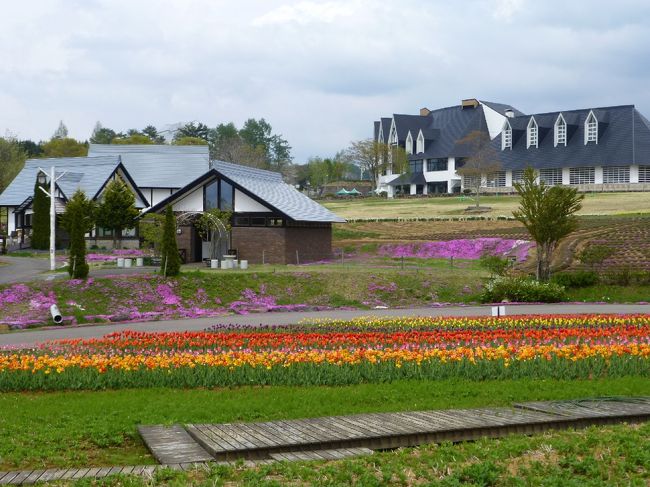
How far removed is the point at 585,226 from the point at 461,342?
37511 millimetres

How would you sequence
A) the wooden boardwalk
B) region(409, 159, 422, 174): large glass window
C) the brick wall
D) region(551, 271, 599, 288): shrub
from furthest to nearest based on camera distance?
region(409, 159, 422, 174): large glass window → the brick wall → region(551, 271, 599, 288): shrub → the wooden boardwalk

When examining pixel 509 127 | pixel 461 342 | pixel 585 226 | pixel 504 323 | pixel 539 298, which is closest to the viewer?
pixel 461 342

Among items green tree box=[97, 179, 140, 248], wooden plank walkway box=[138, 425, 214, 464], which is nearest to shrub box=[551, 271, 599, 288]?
wooden plank walkway box=[138, 425, 214, 464]

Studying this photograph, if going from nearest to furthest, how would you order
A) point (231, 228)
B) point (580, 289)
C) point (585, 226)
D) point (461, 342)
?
1. point (461, 342)
2. point (580, 289)
3. point (231, 228)
4. point (585, 226)

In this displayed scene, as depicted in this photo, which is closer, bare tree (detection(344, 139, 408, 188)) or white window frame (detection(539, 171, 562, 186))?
white window frame (detection(539, 171, 562, 186))

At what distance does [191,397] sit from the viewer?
12609 millimetres

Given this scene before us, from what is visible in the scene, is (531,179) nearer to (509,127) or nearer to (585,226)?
(585,226)

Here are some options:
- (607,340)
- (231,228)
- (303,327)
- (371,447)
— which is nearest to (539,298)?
(303,327)

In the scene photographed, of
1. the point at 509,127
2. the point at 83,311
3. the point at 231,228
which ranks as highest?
the point at 509,127

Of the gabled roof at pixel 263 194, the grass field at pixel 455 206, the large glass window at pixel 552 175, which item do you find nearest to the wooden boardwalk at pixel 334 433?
the gabled roof at pixel 263 194

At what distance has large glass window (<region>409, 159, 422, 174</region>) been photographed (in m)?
103

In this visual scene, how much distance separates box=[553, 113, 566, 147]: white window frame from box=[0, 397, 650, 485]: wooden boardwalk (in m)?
79.1

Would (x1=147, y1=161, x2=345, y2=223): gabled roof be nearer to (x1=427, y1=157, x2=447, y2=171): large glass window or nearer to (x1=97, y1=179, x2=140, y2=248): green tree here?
(x1=97, y1=179, x2=140, y2=248): green tree

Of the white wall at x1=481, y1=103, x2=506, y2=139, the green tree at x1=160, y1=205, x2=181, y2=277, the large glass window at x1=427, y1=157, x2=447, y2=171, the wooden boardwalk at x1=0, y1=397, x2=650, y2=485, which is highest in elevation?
the white wall at x1=481, y1=103, x2=506, y2=139
